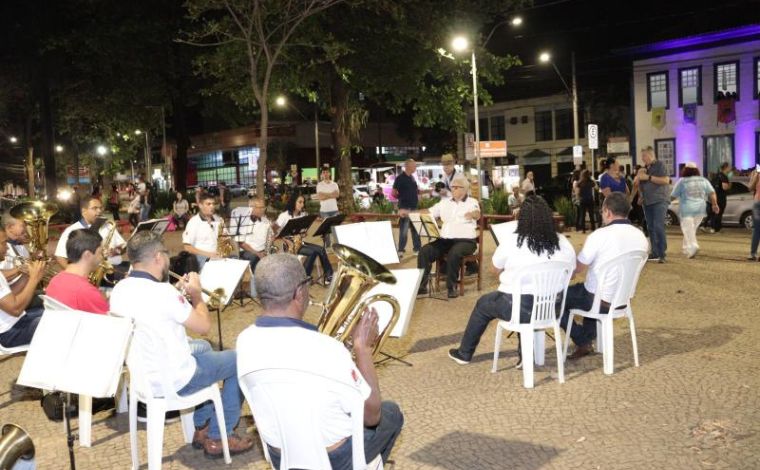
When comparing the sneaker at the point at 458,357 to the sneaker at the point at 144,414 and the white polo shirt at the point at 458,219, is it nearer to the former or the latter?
the sneaker at the point at 144,414

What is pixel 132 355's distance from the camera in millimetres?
4219

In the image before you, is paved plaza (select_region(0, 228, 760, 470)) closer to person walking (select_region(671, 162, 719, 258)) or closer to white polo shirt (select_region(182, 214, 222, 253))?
white polo shirt (select_region(182, 214, 222, 253))

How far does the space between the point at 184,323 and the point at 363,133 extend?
184 feet

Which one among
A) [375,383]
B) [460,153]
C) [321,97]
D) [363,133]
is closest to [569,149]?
[460,153]

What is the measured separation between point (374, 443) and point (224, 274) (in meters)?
3.95

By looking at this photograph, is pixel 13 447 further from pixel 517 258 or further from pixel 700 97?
pixel 700 97

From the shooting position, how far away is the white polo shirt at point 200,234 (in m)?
9.07

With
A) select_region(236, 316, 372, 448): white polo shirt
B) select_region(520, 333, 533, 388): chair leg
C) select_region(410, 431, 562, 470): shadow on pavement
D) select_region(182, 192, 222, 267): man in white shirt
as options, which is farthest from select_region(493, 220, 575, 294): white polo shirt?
select_region(182, 192, 222, 267): man in white shirt

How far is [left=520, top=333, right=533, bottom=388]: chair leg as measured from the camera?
18.5 ft

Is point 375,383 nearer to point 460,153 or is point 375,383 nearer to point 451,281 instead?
point 451,281

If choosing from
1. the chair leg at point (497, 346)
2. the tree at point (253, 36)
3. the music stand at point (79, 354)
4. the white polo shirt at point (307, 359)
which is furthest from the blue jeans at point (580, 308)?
the tree at point (253, 36)

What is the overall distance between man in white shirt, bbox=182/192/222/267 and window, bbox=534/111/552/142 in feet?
146

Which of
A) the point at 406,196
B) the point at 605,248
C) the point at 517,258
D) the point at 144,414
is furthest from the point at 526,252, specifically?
the point at 406,196

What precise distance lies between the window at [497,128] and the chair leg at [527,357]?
49.1m
